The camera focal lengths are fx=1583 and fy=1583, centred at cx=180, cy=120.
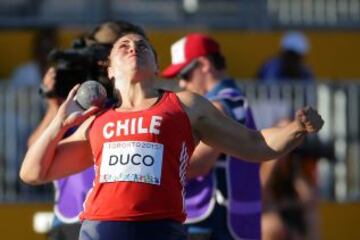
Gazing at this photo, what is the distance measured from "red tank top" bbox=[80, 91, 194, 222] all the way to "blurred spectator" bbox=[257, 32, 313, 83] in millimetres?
7692

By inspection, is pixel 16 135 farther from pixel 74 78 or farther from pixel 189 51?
pixel 74 78

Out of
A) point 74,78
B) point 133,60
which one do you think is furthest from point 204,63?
point 133,60

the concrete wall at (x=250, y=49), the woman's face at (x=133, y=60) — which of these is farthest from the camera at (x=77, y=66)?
the concrete wall at (x=250, y=49)

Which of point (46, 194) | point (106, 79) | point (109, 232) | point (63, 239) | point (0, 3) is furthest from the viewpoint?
point (0, 3)

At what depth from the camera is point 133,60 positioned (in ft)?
24.6

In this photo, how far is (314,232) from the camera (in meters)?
12.4

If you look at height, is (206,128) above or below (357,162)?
above

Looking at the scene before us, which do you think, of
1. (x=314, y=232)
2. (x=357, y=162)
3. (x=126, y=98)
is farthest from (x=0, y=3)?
(x=126, y=98)

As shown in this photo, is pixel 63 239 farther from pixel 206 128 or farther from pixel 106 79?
pixel 206 128

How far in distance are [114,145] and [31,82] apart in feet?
24.7

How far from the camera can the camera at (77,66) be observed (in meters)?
8.61

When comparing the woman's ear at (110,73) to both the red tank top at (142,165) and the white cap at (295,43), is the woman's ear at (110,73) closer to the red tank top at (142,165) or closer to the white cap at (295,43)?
the red tank top at (142,165)

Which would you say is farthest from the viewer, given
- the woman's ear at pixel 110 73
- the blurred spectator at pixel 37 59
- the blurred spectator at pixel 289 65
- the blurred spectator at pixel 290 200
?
the blurred spectator at pixel 289 65

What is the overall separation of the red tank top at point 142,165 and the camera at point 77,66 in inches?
45.8
